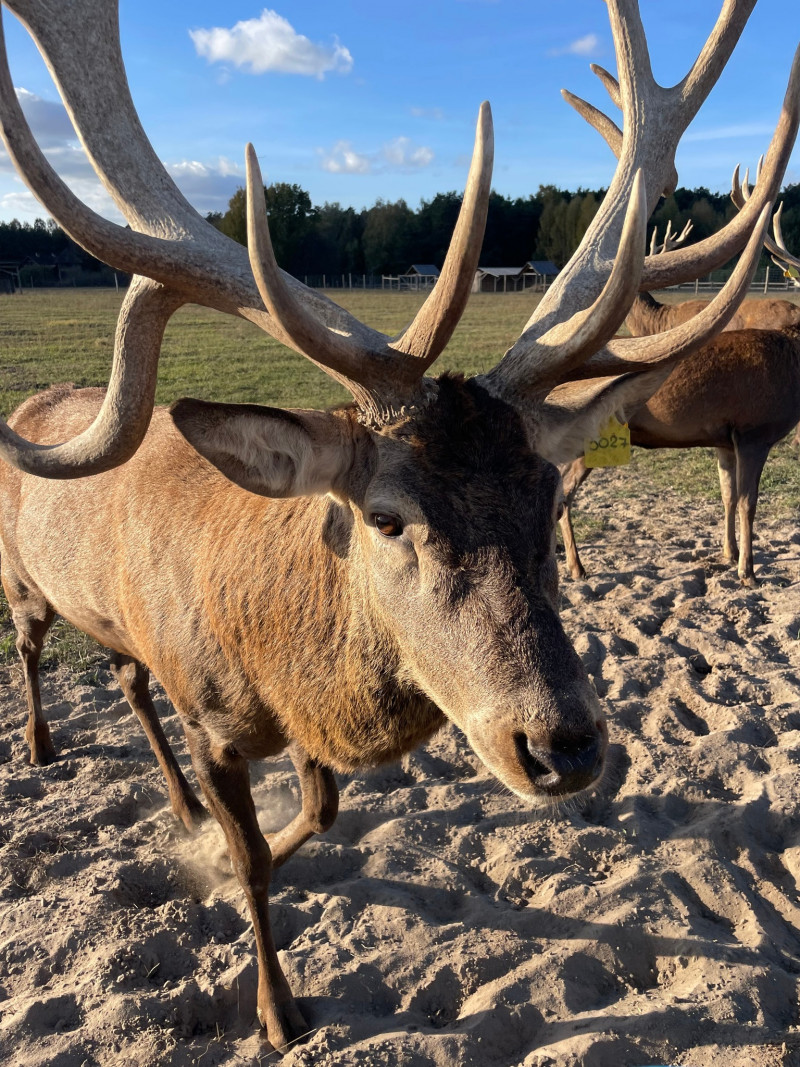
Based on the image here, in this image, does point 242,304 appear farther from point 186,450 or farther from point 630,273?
point 630,273

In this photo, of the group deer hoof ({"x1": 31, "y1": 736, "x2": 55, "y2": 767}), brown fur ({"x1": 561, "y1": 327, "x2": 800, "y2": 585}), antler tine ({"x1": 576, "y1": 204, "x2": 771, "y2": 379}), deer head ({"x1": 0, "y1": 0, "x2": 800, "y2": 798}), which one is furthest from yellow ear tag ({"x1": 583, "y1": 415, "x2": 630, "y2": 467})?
deer hoof ({"x1": 31, "y1": 736, "x2": 55, "y2": 767})

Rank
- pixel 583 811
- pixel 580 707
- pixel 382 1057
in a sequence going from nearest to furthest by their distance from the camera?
pixel 580 707, pixel 382 1057, pixel 583 811

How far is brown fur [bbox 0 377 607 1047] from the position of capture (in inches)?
83.7

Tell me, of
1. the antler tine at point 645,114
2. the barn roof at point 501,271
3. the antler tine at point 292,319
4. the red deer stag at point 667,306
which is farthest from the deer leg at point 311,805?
the barn roof at point 501,271

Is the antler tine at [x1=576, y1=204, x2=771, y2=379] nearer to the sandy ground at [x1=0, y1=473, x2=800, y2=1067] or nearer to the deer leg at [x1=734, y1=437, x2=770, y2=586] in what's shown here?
the sandy ground at [x1=0, y1=473, x2=800, y2=1067]

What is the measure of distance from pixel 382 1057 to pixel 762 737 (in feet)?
9.39

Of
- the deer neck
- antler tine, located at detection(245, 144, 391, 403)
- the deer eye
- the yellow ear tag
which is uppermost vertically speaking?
the deer neck

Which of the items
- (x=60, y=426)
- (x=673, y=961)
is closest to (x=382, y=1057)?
(x=673, y=961)

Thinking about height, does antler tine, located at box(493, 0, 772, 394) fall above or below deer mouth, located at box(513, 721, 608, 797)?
above

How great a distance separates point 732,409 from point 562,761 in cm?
602

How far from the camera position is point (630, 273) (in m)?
2.15

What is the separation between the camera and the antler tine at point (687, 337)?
2.45 metres

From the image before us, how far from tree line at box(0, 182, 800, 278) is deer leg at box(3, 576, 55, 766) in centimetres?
7186

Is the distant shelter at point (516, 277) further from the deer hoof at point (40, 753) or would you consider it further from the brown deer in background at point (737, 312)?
the deer hoof at point (40, 753)
